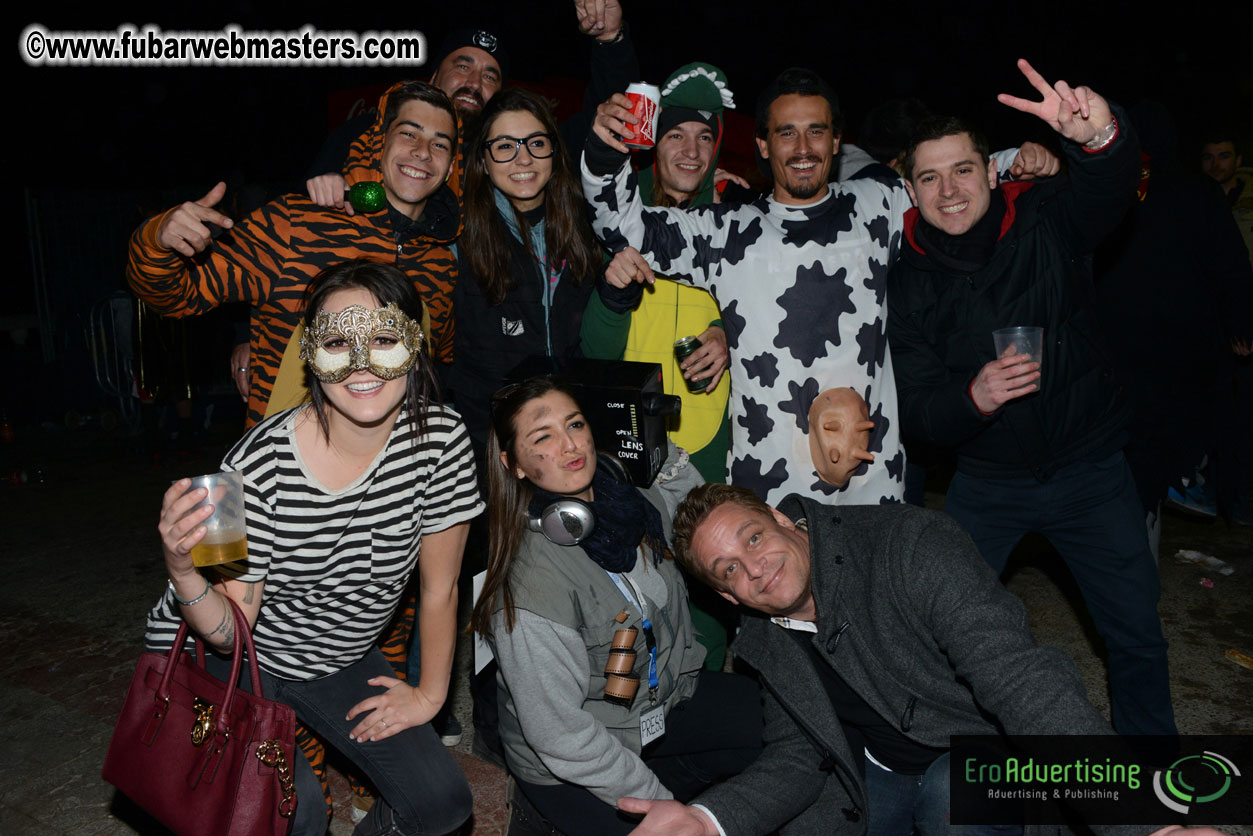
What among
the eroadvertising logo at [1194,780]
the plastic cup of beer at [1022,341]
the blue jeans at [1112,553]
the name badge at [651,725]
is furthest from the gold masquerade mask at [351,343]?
the eroadvertising logo at [1194,780]

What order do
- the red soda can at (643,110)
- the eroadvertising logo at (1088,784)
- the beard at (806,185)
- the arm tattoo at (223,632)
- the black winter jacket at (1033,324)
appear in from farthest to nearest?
the beard at (806,185)
the black winter jacket at (1033,324)
the red soda can at (643,110)
the arm tattoo at (223,632)
the eroadvertising logo at (1088,784)

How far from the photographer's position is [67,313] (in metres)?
10.6

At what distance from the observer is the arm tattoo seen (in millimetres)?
2186

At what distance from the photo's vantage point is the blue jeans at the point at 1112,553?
2.90 m

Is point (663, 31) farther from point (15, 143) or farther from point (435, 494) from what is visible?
point (435, 494)

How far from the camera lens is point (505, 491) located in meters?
2.57

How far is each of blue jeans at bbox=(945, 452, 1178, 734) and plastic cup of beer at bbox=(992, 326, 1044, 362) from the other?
0.48 m

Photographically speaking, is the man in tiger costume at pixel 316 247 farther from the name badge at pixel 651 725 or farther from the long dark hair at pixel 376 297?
the name badge at pixel 651 725

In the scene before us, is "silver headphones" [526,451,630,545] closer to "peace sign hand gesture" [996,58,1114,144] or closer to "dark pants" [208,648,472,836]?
"dark pants" [208,648,472,836]

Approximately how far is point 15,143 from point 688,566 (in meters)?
14.1

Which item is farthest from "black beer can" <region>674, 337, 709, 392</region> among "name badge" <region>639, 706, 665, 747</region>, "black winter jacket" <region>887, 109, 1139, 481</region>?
"name badge" <region>639, 706, 665, 747</region>

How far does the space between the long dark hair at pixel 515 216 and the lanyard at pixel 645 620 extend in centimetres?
119

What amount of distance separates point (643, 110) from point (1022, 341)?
142cm

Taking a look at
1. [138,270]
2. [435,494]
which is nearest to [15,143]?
[138,270]
